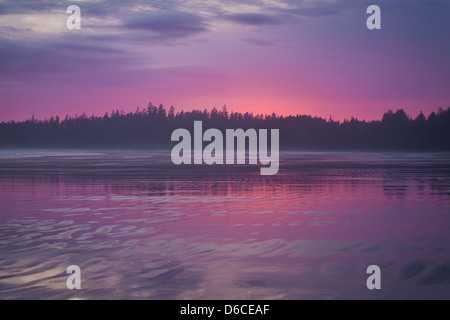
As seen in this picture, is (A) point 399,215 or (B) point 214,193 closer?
(A) point 399,215

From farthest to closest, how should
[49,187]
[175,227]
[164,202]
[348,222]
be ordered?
1. [49,187]
2. [164,202]
3. [348,222]
4. [175,227]

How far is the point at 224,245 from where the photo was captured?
978cm

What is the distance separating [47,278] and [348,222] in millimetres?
7730

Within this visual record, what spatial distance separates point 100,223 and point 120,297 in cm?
593

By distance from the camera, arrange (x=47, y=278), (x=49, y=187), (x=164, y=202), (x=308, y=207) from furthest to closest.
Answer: (x=49, y=187)
(x=164, y=202)
(x=308, y=207)
(x=47, y=278)

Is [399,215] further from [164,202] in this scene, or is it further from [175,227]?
[164,202]

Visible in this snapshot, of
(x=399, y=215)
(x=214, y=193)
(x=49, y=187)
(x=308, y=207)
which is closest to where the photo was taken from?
(x=399, y=215)

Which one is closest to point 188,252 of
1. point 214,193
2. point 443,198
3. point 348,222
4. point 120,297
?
point 120,297

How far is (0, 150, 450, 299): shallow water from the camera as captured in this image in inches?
276

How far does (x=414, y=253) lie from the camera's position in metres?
9.11

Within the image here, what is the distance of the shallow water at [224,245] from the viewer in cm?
702
